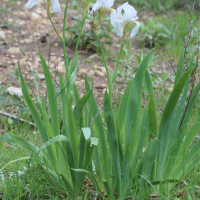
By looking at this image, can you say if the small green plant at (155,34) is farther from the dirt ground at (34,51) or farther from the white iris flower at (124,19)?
the white iris flower at (124,19)

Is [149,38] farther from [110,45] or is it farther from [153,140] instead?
[153,140]

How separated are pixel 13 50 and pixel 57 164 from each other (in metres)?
2.31

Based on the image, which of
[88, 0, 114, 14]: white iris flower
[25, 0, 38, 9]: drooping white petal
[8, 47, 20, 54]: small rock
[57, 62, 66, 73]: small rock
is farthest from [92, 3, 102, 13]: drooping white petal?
[8, 47, 20, 54]: small rock

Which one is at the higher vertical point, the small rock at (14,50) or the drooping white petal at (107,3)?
the drooping white petal at (107,3)

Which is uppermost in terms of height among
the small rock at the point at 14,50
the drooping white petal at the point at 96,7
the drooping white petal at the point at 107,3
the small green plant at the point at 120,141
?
the drooping white petal at the point at 107,3

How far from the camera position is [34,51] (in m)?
3.25

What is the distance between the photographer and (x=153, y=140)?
3.49 ft

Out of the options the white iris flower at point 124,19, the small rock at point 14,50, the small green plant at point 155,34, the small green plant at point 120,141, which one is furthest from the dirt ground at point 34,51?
the white iris flower at point 124,19

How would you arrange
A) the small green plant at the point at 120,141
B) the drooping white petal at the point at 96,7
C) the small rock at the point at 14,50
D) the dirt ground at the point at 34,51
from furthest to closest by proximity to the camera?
the small rock at the point at 14,50, the dirt ground at the point at 34,51, the small green plant at the point at 120,141, the drooping white petal at the point at 96,7

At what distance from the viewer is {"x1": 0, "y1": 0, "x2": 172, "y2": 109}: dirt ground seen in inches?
108

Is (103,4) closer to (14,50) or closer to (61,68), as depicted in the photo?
(61,68)

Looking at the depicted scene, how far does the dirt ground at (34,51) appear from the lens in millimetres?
2734

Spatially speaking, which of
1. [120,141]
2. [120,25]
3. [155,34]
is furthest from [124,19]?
[155,34]

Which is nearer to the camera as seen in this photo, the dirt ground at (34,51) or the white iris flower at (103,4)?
the white iris flower at (103,4)
